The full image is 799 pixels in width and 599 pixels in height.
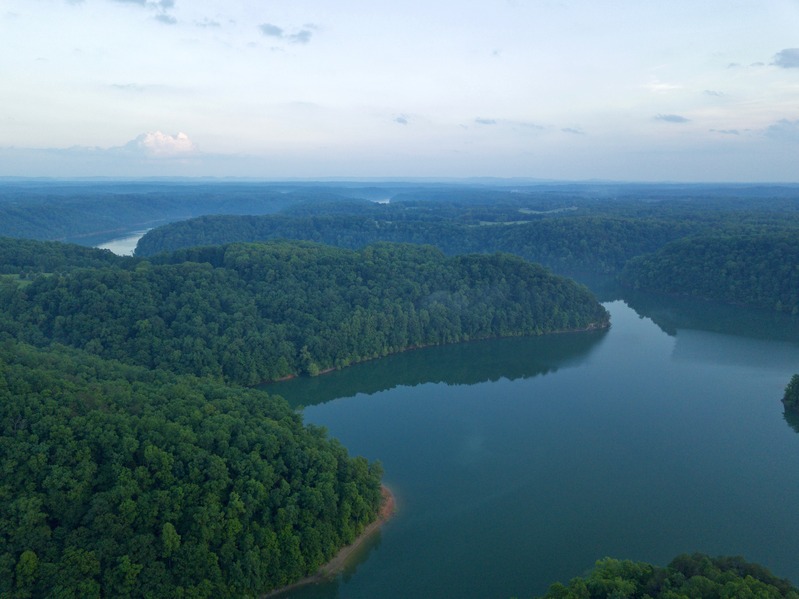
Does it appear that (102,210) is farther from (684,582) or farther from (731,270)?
(684,582)

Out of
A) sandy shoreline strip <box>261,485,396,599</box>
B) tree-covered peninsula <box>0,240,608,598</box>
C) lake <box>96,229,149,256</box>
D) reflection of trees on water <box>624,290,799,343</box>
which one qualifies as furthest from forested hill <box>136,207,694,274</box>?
sandy shoreline strip <box>261,485,396,599</box>

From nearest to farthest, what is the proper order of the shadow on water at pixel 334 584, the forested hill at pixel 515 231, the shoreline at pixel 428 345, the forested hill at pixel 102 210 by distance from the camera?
1. the shadow on water at pixel 334 584
2. the shoreline at pixel 428 345
3. the forested hill at pixel 515 231
4. the forested hill at pixel 102 210

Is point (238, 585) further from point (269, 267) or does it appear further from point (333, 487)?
point (269, 267)

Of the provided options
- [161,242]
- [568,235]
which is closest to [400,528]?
[568,235]

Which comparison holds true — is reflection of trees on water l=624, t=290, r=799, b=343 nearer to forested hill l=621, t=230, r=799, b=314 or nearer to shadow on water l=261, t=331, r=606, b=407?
forested hill l=621, t=230, r=799, b=314

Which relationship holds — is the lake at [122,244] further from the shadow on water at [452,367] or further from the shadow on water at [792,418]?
the shadow on water at [792,418]

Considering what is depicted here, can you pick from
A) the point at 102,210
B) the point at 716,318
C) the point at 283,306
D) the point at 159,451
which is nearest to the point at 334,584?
the point at 159,451

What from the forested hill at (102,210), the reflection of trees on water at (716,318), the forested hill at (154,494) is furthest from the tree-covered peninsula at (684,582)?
the forested hill at (102,210)
